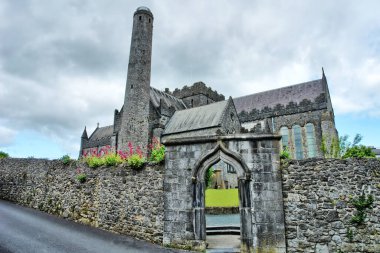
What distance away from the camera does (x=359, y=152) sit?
709 centimetres

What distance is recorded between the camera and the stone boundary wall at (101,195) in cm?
807

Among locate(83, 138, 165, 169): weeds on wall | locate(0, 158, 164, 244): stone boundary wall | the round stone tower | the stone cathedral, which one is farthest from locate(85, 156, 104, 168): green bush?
the round stone tower

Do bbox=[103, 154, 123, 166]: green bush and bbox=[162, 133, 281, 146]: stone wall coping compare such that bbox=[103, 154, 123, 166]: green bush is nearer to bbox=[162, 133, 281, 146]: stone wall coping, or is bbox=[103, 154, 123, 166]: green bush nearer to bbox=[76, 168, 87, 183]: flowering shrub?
bbox=[76, 168, 87, 183]: flowering shrub

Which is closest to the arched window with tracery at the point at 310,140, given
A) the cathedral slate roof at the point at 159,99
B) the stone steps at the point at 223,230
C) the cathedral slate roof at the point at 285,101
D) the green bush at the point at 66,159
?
the cathedral slate roof at the point at 285,101

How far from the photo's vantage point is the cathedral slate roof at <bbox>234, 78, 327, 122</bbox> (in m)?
33.3

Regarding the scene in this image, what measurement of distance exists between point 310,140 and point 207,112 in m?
15.1

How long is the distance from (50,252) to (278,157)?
6.37 metres

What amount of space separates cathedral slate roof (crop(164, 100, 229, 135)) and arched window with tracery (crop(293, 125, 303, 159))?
12.5 m

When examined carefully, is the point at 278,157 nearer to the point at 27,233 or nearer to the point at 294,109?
the point at 27,233

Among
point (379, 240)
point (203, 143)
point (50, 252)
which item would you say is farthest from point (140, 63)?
point (379, 240)

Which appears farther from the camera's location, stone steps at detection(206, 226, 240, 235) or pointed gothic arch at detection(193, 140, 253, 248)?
stone steps at detection(206, 226, 240, 235)

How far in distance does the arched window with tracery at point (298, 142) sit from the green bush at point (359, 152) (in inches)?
1084

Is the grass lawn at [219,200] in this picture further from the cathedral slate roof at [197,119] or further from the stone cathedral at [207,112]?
the cathedral slate roof at [197,119]

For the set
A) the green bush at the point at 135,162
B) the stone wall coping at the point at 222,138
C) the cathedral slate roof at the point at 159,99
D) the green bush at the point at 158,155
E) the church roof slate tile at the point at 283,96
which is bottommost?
the green bush at the point at 135,162
